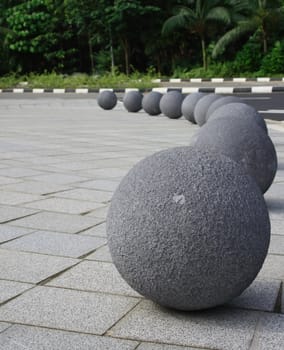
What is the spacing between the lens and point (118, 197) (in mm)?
4047

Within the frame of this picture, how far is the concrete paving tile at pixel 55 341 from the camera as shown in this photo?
3490 mm

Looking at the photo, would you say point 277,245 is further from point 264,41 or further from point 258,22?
point 264,41

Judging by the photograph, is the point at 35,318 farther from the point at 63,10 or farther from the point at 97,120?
the point at 63,10

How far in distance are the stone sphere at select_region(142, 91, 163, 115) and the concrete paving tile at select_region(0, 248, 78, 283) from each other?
531 inches

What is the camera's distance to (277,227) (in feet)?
19.7

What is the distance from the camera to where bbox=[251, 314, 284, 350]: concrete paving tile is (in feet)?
11.5

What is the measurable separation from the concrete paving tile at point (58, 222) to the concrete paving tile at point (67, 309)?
5.31ft

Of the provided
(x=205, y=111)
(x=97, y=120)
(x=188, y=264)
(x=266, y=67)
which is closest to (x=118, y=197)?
(x=188, y=264)

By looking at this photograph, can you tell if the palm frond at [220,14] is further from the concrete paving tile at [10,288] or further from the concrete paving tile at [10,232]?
the concrete paving tile at [10,288]

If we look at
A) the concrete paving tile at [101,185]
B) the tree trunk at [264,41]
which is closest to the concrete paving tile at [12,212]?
the concrete paving tile at [101,185]

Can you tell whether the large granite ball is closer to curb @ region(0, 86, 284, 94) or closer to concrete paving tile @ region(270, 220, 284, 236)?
concrete paving tile @ region(270, 220, 284, 236)

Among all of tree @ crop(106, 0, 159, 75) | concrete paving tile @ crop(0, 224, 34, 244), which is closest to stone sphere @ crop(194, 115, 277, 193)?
concrete paving tile @ crop(0, 224, 34, 244)

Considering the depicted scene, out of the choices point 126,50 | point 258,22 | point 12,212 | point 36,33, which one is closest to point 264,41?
point 258,22

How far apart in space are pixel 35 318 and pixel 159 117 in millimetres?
14782
